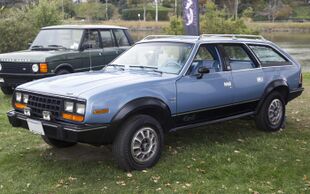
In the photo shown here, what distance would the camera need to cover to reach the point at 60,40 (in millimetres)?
10797

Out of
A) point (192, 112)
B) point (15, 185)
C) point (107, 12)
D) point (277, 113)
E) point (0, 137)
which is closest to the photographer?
point (15, 185)

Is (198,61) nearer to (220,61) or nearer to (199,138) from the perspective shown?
(220,61)

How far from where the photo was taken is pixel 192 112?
594 cm

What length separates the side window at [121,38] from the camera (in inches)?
467

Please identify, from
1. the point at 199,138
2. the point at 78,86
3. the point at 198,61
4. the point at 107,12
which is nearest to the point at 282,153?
the point at 199,138

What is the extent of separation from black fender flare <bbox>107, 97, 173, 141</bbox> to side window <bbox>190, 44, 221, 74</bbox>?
2.73 feet

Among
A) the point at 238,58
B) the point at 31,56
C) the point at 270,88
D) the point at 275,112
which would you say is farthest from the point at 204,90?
the point at 31,56

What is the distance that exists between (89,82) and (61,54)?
5.00 m

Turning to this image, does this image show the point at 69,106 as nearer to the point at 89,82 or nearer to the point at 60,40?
the point at 89,82

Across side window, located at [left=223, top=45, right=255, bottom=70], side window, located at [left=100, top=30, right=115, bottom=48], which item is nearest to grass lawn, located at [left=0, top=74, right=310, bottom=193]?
side window, located at [left=223, top=45, right=255, bottom=70]

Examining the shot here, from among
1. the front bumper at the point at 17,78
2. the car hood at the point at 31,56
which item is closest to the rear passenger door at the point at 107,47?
the car hood at the point at 31,56

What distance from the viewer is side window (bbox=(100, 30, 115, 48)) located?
448 inches

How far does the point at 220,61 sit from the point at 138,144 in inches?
78.7

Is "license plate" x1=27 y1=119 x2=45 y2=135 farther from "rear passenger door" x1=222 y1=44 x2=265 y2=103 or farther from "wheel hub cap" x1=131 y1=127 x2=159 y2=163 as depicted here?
"rear passenger door" x1=222 y1=44 x2=265 y2=103
